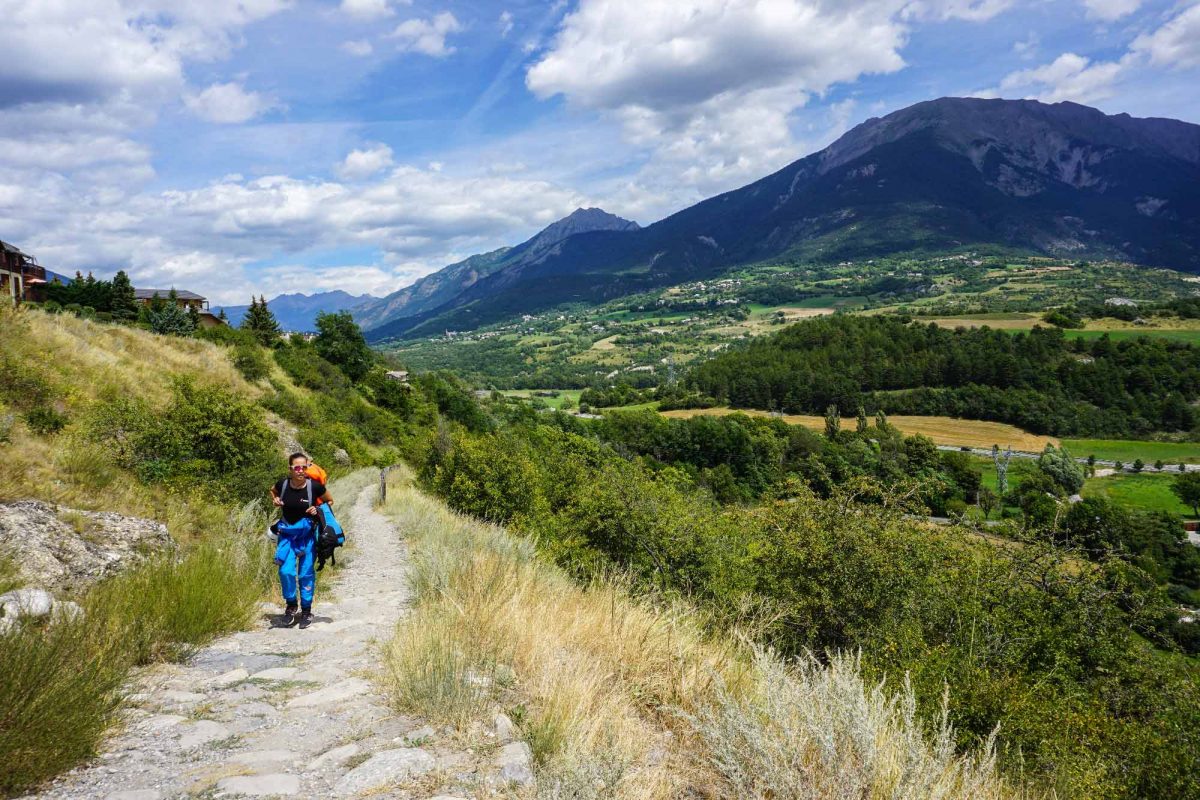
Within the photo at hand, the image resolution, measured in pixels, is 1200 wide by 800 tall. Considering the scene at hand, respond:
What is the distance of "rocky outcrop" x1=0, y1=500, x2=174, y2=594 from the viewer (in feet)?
18.6

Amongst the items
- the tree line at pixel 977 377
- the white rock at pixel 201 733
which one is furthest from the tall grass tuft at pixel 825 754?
the tree line at pixel 977 377

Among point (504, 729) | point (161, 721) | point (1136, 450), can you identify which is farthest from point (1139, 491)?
point (161, 721)

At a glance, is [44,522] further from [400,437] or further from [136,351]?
[400,437]

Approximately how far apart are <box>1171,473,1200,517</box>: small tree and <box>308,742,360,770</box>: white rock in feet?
267

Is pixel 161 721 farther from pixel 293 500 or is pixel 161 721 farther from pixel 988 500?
pixel 988 500

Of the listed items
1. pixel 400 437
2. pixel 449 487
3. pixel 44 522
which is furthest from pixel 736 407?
pixel 44 522

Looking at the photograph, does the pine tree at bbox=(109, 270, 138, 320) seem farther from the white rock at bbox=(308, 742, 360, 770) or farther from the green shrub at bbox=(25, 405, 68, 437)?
the white rock at bbox=(308, 742, 360, 770)

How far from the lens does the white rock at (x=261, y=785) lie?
297 centimetres

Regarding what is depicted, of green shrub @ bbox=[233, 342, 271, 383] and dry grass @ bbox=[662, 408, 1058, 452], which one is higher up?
green shrub @ bbox=[233, 342, 271, 383]

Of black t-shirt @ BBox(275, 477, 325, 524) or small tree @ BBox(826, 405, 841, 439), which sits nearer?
black t-shirt @ BBox(275, 477, 325, 524)

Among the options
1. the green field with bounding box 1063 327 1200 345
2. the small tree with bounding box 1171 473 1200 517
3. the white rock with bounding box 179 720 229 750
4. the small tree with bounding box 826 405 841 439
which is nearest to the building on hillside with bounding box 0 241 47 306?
the white rock with bounding box 179 720 229 750

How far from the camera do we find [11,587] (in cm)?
498

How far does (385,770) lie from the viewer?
3.25 m

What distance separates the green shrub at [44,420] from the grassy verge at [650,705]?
360 inches
